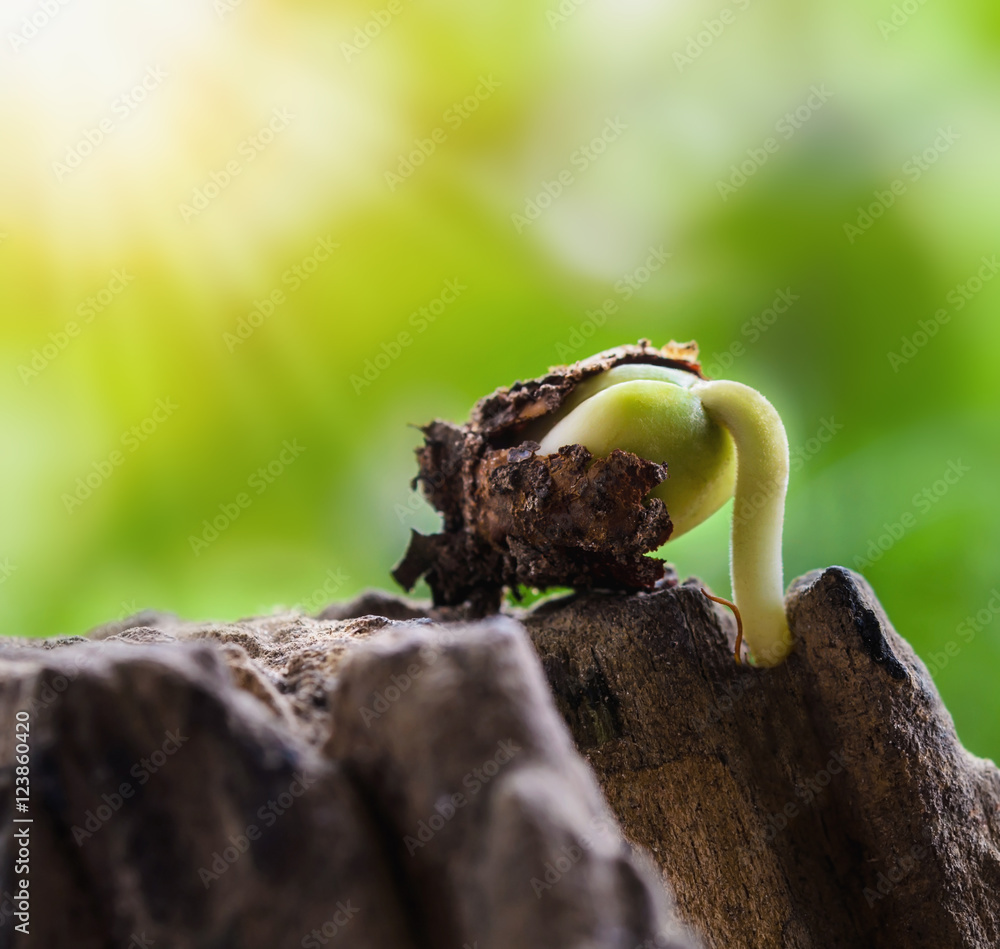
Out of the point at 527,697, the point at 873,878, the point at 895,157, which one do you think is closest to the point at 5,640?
the point at 527,697

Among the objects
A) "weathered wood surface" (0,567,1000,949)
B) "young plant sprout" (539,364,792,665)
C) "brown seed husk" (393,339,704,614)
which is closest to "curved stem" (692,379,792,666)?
"young plant sprout" (539,364,792,665)

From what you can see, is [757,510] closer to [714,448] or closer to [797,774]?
[714,448]

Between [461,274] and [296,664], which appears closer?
[296,664]

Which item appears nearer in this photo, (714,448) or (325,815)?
(325,815)

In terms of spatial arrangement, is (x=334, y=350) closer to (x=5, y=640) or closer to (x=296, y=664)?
(x=5, y=640)

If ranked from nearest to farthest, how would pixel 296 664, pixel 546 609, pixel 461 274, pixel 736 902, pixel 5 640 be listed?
pixel 296 664, pixel 736 902, pixel 5 640, pixel 546 609, pixel 461 274

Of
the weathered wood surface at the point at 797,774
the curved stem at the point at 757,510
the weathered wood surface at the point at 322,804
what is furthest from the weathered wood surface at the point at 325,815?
the curved stem at the point at 757,510

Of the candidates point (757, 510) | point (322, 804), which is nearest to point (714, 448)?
point (757, 510)
